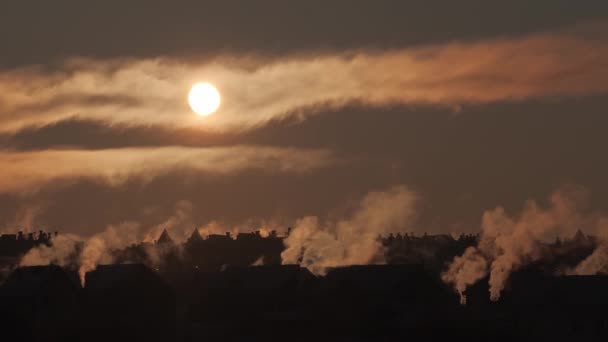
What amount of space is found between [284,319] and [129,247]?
60.0 m

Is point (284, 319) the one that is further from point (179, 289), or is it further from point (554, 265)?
point (554, 265)

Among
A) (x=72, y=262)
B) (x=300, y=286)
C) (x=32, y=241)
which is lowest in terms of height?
(x=300, y=286)

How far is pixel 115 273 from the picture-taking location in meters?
92.2

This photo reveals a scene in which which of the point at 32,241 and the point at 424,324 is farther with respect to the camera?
the point at 32,241

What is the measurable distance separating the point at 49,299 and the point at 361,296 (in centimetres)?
2034

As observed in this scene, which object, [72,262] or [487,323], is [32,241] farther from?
[487,323]

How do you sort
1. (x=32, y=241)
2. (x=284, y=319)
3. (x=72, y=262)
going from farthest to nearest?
(x=32, y=241), (x=72, y=262), (x=284, y=319)

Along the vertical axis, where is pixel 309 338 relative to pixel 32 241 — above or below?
below

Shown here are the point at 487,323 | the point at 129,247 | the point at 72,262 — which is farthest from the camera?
the point at 129,247

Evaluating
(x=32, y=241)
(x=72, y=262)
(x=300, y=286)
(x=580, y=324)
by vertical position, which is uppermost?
(x=32, y=241)

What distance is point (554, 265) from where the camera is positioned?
401 feet

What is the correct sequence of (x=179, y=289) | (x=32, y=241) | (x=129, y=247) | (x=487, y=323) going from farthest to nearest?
(x=32, y=241), (x=129, y=247), (x=179, y=289), (x=487, y=323)

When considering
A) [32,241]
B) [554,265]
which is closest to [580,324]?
[554,265]

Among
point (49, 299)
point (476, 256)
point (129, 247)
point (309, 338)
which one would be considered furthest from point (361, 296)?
point (129, 247)
